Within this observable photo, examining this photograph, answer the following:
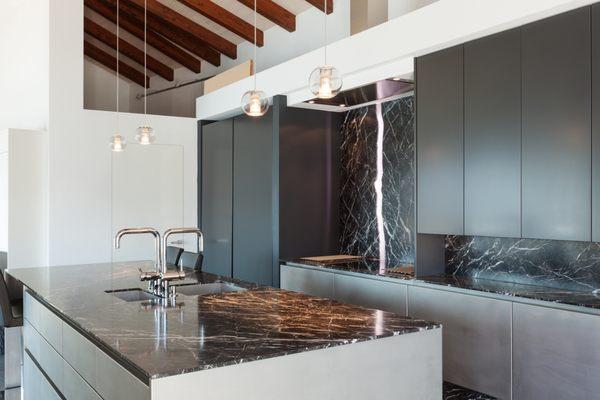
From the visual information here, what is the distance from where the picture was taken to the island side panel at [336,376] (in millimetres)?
1688

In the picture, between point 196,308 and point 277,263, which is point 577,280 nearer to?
point 196,308

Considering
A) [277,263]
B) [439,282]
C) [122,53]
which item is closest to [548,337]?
[439,282]

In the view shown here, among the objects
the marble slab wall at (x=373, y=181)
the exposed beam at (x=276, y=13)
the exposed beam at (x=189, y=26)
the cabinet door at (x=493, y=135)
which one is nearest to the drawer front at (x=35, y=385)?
A: the cabinet door at (x=493, y=135)

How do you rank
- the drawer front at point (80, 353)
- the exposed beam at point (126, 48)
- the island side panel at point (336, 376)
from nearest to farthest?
1. the island side panel at point (336, 376)
2. the drawer front at point (80, 353)
3. the exposed beam at point (126, 48)

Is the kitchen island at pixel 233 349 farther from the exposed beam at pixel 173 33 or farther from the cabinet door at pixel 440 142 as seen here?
the exposed beam at pixel 173 33

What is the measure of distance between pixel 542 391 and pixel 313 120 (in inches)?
126

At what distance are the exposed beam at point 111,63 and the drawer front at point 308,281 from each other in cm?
437

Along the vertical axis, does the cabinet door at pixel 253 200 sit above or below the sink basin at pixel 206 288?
above

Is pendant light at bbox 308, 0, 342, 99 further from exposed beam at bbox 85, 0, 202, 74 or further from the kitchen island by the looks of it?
exposed beam at bbox 85, 0, 202, 74

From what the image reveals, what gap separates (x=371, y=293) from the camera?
4055mm

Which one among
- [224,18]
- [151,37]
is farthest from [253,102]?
[151,37]

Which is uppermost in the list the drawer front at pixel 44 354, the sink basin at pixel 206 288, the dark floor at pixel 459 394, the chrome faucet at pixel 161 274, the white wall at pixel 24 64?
the white wall at pixel 24 64

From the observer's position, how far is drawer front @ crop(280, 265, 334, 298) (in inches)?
177

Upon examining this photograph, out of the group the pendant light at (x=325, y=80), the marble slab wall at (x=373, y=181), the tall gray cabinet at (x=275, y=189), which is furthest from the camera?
the tall gray cabinet at (x=275, y=189)
